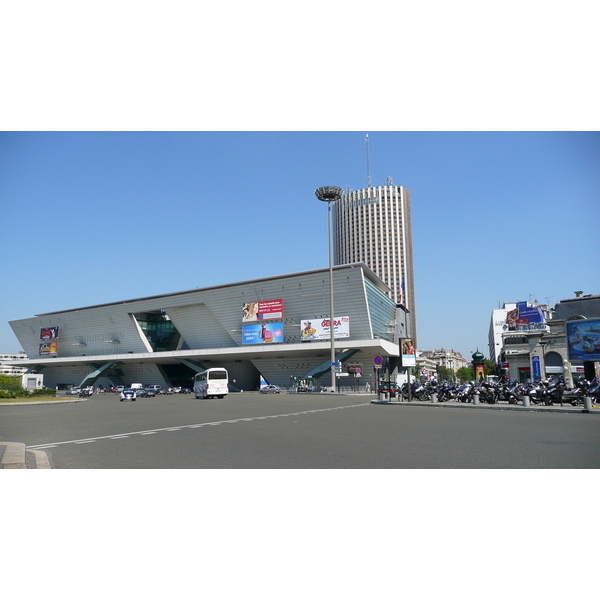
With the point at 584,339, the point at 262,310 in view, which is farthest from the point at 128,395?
the point at 584,339

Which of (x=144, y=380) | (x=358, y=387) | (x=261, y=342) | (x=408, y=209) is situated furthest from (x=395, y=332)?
(x=408, y=209)

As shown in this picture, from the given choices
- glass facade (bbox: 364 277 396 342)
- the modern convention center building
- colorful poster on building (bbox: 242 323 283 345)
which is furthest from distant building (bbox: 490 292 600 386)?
colorful poster on building (bbox: 242 323 283 345)

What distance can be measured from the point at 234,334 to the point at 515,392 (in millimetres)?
46115

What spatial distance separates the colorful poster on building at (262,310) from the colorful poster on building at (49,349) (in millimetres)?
45084

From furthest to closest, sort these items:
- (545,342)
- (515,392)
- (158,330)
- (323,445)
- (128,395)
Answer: (158,330), (545,342), (128,395), (515,392), (323,445)

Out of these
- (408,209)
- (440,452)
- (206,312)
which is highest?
(408,209)

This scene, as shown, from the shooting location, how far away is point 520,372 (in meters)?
68.7

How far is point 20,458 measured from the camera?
25.3ft

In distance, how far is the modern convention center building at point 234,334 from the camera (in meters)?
56.0

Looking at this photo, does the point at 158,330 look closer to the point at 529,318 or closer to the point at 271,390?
the point at 271,390

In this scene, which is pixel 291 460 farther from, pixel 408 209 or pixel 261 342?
pixel 408 209

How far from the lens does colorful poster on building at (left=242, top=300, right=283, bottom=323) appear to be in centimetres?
6050

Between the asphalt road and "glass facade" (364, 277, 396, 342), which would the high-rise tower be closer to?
"glass facade" (364, 277, 396, 342)

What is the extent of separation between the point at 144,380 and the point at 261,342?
1186 inches
